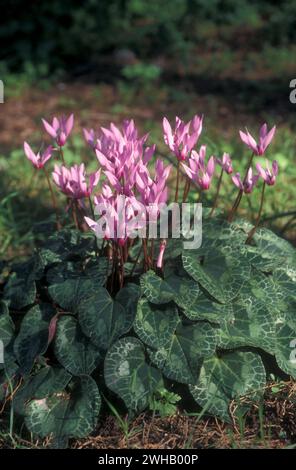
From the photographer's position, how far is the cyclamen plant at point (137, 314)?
258 centimetres

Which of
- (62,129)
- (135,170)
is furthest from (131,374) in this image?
(62,129)

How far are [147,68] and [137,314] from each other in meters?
5.14

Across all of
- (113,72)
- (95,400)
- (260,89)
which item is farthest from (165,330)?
(113,72)

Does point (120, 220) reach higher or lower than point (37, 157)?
lower

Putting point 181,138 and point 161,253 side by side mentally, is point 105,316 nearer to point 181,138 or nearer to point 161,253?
point 161,253

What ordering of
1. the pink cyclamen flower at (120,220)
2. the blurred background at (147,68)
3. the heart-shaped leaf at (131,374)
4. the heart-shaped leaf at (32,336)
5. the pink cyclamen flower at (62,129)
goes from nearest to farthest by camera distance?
the pink cyclamen flower at (120,220) < the heart-shaped leaf at (131,374) < the heart-shaped leaf at (32,336) < the pink cyclamen flower at (62,129) < the blurred background at (147,68)

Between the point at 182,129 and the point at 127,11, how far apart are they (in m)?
6.46

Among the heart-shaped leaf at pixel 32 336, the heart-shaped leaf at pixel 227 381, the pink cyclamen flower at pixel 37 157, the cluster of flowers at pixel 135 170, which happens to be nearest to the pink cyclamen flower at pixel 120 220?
the cluster of flowers at pixel 135 170

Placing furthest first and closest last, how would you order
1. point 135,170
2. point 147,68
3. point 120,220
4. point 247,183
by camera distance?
point 147,68
point 247,183
point 135,170
point 120,220

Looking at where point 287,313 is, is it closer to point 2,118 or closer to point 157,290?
point 157,290

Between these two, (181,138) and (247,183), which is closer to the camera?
(181,138)

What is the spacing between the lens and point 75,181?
2.72 metres

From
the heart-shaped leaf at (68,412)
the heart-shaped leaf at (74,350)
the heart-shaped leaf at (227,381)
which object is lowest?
the heart-shaped leaf at (68,412)

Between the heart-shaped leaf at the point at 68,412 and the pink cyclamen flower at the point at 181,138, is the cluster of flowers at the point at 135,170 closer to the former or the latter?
the pink cyclamen flower at the point at 181,138
